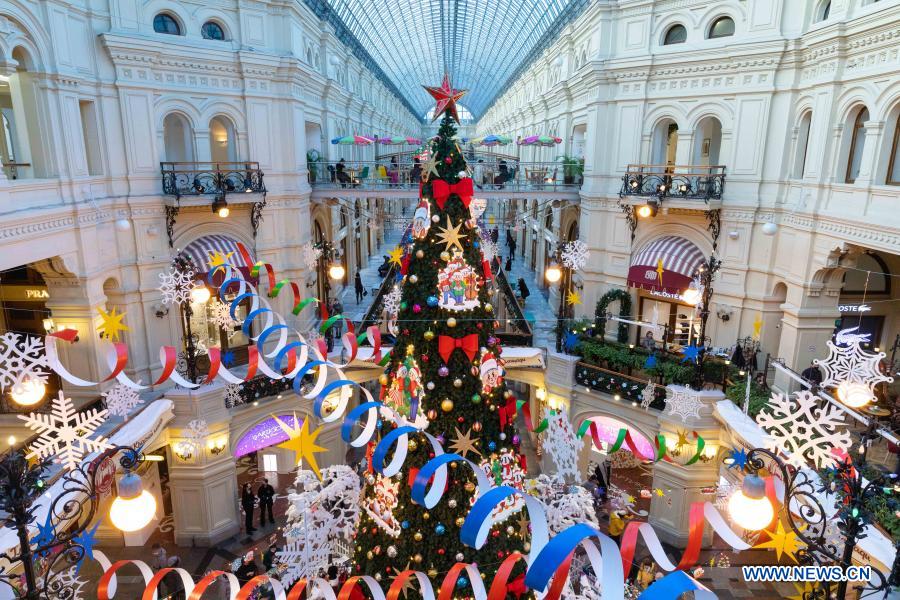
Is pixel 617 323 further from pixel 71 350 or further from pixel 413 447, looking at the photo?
pixel 71 350

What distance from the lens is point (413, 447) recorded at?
6527mm

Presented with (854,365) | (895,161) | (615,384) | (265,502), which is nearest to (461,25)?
(615,384)

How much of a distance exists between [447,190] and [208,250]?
10430 millimetres

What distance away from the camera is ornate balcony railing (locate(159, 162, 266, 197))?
45.0 feet

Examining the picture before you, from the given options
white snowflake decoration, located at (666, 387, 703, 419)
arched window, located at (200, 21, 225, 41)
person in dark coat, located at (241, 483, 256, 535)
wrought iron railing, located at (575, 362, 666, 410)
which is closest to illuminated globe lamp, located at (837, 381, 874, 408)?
white snowflake decoration, located at (666, 387, 703, 419)

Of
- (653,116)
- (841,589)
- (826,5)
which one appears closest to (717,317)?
(653,116)

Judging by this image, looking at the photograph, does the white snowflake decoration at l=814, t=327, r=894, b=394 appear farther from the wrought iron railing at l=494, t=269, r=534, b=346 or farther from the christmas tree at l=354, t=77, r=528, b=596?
the wrought iron railing at l=494, t=269, r=534, b=346

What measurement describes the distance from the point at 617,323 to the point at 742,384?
4.84 meters

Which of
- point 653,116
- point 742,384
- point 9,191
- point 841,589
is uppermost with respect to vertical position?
point 653,116

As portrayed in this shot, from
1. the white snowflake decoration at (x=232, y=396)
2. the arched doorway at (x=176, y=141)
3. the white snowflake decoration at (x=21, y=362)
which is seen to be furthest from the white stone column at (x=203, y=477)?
the arched doorway at (x=176, y=141)

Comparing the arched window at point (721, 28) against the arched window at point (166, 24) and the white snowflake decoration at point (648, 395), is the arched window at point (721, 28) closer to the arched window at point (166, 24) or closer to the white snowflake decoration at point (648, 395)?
the white snowflake decoration at point (648, 395)

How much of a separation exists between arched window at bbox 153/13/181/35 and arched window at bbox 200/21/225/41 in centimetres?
63

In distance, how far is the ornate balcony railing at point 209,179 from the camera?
45.0 ft

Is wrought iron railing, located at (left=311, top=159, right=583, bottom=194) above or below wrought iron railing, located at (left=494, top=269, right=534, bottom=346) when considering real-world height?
above
